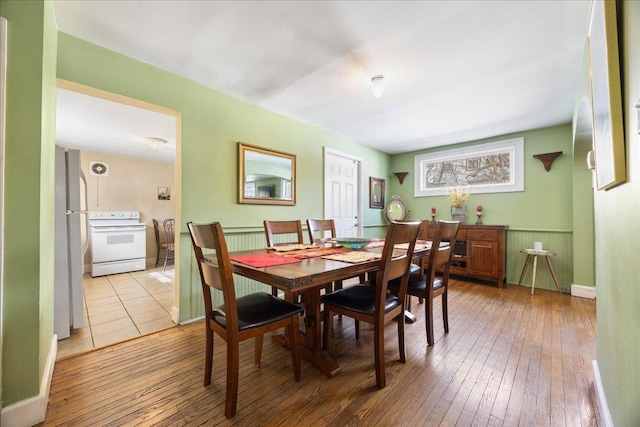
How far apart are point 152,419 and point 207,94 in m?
2.54

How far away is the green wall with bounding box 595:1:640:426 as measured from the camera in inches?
31.2

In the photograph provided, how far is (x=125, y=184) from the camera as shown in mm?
4941

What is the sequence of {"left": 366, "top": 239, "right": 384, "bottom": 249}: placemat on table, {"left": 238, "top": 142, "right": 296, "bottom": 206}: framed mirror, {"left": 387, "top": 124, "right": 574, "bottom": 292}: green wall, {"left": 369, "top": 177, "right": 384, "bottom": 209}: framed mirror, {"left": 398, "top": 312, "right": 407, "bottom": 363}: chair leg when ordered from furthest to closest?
1. {"left": 369, "top": 177, "right": 384, "bottom": 209}: framed mirror
2. {"left": 387, "top": 124, "right": 574, "bottom": 292}: green wall
3. {"left": 238, "top": 142, "right": 296, "bottom": 206}: framed mirror
4. {"left": 366, "top": 239, "right": 384, "bottom": 249}: placemat on table
5. {"left": 398, "top": 312, "right": 407, "bottom": 363}: chair leg

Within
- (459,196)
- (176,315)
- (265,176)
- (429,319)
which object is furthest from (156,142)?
(459,196)

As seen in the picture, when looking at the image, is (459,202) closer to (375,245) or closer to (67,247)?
(375,245)

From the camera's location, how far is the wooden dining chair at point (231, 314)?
123cm

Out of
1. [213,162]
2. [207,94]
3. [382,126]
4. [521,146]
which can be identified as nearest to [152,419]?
[213,162]

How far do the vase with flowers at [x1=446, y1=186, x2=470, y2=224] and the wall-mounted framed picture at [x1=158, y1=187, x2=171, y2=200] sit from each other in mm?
5544

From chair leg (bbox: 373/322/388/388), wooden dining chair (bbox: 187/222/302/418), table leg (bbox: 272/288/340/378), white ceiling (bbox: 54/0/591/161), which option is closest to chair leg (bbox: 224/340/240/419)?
wooden dining chair (bbox: 187/222/302/418)

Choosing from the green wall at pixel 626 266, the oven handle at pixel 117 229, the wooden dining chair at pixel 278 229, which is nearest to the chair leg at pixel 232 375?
the wooden dining chair at pixel 278 229

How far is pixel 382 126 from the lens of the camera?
11.8ft

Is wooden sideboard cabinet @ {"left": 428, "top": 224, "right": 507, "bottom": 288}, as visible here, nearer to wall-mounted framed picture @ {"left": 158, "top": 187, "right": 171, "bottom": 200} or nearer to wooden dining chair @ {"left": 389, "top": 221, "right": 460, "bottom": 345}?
wooden dining chair @ {"left": 389, "top": 221, "right": 460, "bottom": 345}

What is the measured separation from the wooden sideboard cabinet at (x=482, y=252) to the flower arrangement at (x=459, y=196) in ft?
1.57

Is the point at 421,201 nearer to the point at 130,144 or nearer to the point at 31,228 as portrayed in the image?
the point at 31,228
